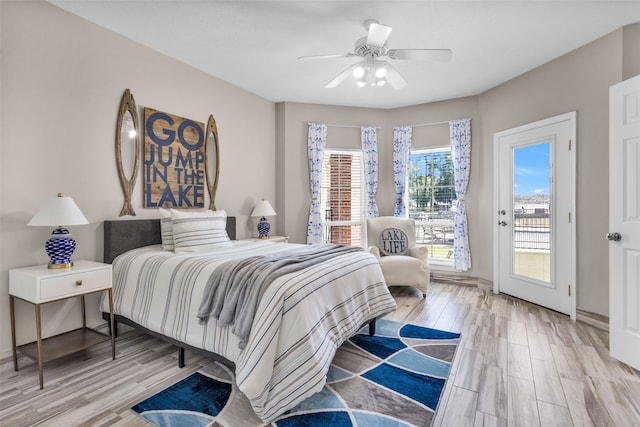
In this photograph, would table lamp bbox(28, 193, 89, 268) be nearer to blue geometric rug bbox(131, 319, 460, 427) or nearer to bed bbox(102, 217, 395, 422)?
bed bbox(102, 217, 395, 422)

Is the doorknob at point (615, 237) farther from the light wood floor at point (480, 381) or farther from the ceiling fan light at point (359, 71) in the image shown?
the ceiling fan light at point (359, 71)

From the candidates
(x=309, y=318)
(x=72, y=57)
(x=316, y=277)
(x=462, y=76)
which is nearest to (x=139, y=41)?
(x=72, y=57)

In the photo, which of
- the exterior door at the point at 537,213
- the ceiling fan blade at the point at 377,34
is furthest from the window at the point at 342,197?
the ceiling fan blade at the point at 377,34

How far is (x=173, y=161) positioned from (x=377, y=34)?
2.46 m

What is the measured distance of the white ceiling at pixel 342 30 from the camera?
2.60m

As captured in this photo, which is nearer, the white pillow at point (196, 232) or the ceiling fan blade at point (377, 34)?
the ceiling fan blade at point (377, 34)

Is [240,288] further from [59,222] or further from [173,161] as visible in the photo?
[173,161]

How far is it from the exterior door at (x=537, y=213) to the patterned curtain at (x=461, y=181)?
18.1 inches

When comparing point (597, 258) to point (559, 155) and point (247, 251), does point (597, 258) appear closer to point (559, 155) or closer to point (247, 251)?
point (559, 155)

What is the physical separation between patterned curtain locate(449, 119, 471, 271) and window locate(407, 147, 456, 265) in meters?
0.17

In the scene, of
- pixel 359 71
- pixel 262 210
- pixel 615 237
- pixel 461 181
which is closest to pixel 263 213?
pixel 262 210

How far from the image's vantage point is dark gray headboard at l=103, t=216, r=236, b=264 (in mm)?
2887

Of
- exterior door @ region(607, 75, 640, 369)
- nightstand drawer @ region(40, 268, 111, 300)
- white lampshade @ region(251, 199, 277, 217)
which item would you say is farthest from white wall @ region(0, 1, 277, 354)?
exterior door @ region(607, 75, 640, 369)

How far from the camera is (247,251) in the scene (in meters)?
2.91
